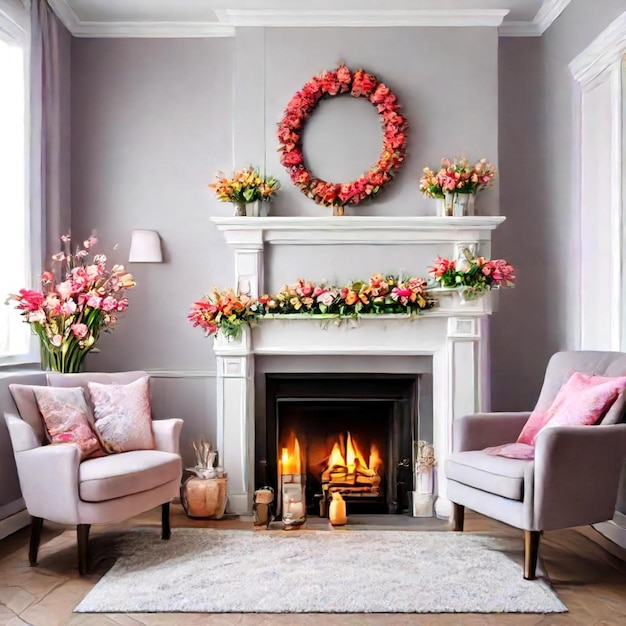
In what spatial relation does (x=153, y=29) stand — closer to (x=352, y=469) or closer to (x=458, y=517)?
(x=352, y=469)

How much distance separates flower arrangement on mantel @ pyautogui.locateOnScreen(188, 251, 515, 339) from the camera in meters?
3.89

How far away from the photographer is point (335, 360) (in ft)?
13.9

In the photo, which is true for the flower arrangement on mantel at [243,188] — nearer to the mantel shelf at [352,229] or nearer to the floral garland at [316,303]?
the mantel shelf at [352,229]

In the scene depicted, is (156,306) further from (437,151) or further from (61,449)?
(437,151)

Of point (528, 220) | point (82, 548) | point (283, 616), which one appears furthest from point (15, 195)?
point (528, 220)

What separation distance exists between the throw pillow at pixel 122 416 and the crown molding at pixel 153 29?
2.32 meters

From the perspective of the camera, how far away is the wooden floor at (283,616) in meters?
2.58

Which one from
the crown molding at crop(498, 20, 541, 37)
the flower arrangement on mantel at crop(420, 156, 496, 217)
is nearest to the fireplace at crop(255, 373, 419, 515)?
the flower arrangement on mantel at crop(420, 156, 496, 217)

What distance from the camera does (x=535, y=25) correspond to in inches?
174

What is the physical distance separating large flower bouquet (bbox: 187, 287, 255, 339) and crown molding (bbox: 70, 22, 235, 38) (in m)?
1.73

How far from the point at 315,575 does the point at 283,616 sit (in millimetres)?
387

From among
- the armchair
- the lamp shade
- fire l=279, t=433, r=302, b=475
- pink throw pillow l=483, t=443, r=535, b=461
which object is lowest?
fire l=279, t=433, r=302, b=475

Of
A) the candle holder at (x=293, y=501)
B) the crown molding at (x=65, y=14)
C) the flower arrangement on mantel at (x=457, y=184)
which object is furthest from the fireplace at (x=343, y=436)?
the crown molding at (x=65, y=14)

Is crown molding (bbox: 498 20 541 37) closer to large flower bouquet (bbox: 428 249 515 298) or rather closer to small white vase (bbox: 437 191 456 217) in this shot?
small white vase (bbox: 437 191 456 217)
